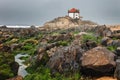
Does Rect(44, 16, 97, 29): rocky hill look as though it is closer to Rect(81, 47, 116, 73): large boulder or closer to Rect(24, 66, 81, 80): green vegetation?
Rect(24, 66, 81, 80): green vegetation

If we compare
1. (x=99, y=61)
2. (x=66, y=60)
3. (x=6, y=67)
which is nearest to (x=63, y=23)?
(x=66, y=60)

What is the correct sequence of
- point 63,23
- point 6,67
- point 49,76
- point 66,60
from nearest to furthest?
point 49,76
point 6,67
point 66,60
point 63,23

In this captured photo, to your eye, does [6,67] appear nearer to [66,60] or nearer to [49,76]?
[49,76]

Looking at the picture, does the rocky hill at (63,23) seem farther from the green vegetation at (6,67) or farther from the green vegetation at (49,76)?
the green vegetation at (49,76)

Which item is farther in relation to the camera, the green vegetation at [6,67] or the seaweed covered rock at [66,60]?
the seaweed covered rock at [66,60]

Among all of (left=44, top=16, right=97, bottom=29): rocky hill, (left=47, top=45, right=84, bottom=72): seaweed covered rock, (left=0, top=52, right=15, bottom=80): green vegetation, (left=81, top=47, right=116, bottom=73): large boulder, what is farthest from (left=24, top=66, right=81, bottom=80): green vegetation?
(left=44, top=16, right=97, bottom=29): rocky hill

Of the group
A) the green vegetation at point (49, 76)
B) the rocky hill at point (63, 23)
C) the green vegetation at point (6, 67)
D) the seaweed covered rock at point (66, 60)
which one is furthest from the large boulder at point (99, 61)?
the rocky hill at point (63, 23)

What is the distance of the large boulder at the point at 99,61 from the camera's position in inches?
1335

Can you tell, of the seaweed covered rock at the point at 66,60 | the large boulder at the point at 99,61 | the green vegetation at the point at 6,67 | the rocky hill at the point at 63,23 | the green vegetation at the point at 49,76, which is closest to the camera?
the green vegetation at the point at 6,67

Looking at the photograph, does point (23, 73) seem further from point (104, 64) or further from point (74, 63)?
point (104, 64)

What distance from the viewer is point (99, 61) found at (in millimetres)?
34094

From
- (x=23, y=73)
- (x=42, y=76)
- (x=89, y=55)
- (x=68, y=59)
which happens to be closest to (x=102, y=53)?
(x=89, y=55)

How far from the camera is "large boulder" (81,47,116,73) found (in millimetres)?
33906

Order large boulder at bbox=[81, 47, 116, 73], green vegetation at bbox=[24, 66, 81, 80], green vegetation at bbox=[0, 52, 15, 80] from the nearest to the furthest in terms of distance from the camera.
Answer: green vegetation at bbox=[0, 52, 15, 80] < large boulder at bbox=[81, 47, 116, 73] < green vegetation at bbox=[24, 66, 81, 80]
